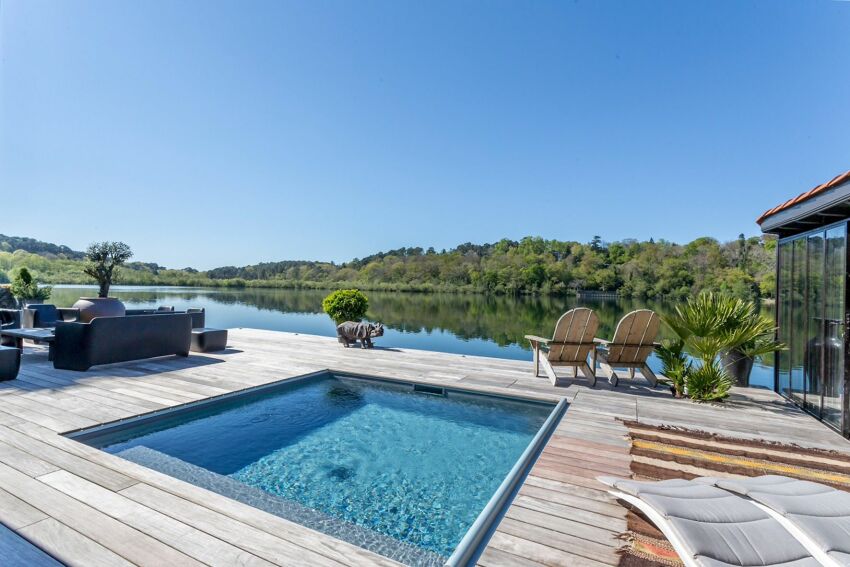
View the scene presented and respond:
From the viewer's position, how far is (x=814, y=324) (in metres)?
4.02

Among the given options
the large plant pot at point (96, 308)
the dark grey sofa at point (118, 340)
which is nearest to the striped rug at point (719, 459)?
the dark grey sofa at point (118, 340)

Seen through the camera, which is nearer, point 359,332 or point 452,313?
point 359,332

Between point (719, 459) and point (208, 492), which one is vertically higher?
point (719, 459)

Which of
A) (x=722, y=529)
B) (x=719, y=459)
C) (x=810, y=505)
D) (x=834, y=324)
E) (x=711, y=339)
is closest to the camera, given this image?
(x=722, y=529)

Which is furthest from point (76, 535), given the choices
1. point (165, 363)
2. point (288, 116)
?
point (288, 116)

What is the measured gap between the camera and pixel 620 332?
4.77m

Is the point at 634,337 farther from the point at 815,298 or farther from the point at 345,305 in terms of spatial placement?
the point at 345,305

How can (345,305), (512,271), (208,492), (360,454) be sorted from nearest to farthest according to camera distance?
(208,492) → (360,454) → (345,305) → (512,271)

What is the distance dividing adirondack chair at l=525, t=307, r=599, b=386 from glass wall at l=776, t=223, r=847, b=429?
6.29 feet

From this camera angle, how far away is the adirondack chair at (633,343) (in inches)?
187

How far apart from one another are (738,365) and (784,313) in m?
0.75

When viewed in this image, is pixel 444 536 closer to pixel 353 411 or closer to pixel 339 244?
pixel 353 411

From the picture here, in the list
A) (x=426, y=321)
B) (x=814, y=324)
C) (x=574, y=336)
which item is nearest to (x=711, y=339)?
(x=814, y=324)

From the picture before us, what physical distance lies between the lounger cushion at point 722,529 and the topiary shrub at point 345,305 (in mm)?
7273
